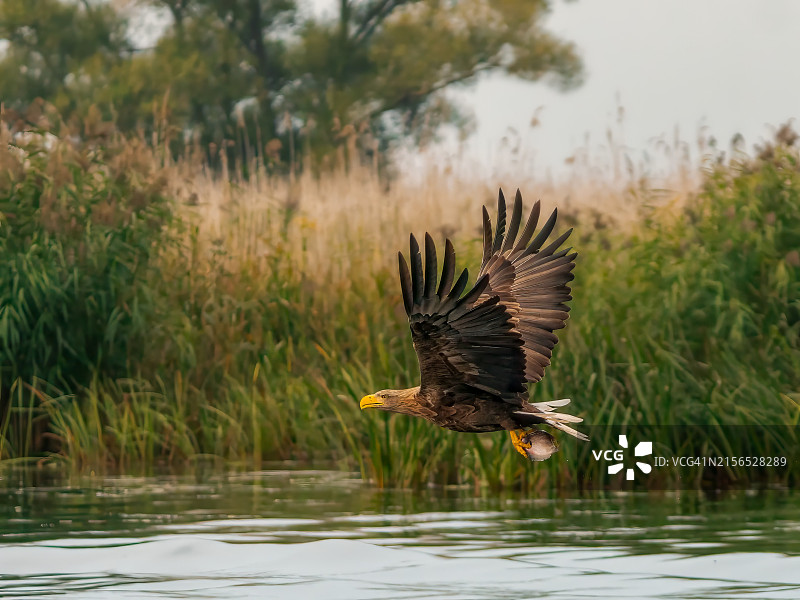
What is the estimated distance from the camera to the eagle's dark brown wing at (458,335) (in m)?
5.97

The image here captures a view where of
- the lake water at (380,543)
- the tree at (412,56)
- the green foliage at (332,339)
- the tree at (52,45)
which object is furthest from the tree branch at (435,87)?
the lake water at (380,543)

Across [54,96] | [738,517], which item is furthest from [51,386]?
[54,96]

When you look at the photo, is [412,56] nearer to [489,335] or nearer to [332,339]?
[332,339]

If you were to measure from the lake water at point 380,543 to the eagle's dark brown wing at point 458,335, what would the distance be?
1.01m

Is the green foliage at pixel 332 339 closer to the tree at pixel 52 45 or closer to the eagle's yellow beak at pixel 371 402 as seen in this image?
the eagle's yellow beak at pixel 371 402

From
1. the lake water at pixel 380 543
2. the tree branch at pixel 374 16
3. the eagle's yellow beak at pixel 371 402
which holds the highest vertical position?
the tree branch at pixel 374 16

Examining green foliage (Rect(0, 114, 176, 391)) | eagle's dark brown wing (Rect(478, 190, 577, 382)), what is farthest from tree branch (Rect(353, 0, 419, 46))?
eagle's dark brown wing (Rect(478, 190, 577, 382))

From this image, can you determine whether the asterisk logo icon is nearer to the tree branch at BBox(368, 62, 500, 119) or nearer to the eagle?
the eagle

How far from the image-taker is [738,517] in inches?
345

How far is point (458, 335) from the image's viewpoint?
244 inches

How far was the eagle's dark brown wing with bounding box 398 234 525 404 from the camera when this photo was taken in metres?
5.97

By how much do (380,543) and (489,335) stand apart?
2.20 meters

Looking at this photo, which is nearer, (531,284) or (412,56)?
(531,284)

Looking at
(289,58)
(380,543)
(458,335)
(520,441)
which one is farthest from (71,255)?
(289,58)
